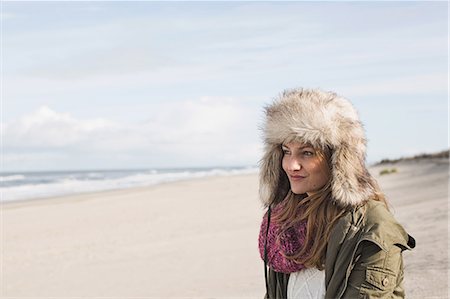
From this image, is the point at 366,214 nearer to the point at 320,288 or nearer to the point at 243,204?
the point at 320,288

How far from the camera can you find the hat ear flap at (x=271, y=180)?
3572 millimetres

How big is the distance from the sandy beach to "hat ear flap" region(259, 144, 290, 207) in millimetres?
2667

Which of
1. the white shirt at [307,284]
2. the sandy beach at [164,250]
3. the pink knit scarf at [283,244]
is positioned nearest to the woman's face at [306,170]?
the pink knit scarf at [283,244]

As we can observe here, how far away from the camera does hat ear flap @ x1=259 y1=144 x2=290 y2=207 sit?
3.57m

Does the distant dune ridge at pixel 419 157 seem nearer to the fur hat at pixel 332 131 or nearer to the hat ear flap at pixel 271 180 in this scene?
the hat ear flap at pixel 271 180

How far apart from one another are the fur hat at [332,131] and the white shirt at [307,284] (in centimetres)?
38

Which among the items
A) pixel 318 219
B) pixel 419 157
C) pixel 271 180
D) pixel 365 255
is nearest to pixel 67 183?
pixel 419 157

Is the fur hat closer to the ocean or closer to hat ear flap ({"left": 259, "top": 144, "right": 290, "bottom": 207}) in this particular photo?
hat ear flap ({"left": 259, "top": 144, "right": 290, "bottom": 207})

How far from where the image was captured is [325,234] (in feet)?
10.2

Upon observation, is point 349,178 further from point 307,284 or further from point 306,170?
point 307,284

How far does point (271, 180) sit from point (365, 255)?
783 mm

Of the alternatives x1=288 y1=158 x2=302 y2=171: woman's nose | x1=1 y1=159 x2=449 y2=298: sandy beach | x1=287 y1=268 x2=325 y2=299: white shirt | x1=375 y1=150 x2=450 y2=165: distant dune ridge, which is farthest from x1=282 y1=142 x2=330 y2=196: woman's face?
x1=375 y1=150 x2=450 y2=165: distant dune ridge

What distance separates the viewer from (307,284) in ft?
10.8

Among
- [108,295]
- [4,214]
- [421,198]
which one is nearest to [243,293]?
[108,295]
